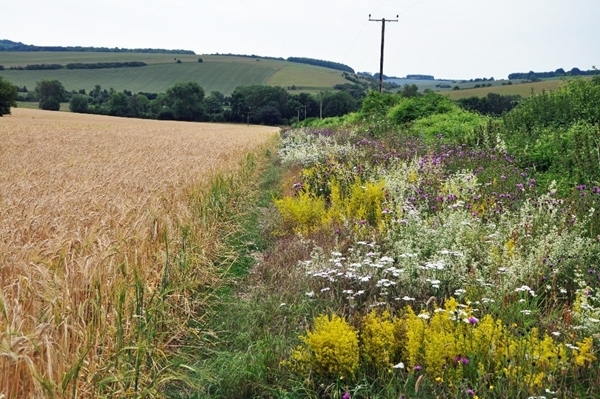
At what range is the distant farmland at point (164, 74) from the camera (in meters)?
111

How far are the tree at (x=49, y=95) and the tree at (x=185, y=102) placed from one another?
54.7ft

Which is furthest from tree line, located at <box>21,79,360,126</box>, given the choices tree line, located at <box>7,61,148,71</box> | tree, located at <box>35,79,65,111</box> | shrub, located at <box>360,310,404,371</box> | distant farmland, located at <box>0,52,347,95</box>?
shrub, located at <box>360,310,404,371</box>

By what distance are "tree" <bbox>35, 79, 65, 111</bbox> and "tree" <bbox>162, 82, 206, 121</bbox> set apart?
54.7ft

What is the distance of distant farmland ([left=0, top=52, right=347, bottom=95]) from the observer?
11069 centimetres

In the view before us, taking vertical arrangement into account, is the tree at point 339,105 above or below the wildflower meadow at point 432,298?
above

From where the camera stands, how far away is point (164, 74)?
121125mm

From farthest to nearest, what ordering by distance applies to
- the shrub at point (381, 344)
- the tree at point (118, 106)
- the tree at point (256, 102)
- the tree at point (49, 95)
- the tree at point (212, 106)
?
the tree at point (212, 106), the tree at point (118, 106), the tree at point (256, 102), the tree at point (49, 95), the shrub at point (381, 344)

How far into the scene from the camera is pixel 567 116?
1429 cm

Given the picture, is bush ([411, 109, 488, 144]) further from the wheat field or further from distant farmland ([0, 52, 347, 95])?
distant farmland ([0, 52, 347, 95])

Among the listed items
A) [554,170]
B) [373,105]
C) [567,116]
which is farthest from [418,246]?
[373,105]

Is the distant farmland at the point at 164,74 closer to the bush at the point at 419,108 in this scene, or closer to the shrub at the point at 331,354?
the bush at the point at 419,108

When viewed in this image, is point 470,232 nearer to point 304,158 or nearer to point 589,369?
point 589,369

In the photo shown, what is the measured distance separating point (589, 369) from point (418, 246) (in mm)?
2309

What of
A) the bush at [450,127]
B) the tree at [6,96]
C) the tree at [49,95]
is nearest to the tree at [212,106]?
the tree at [49,95]
